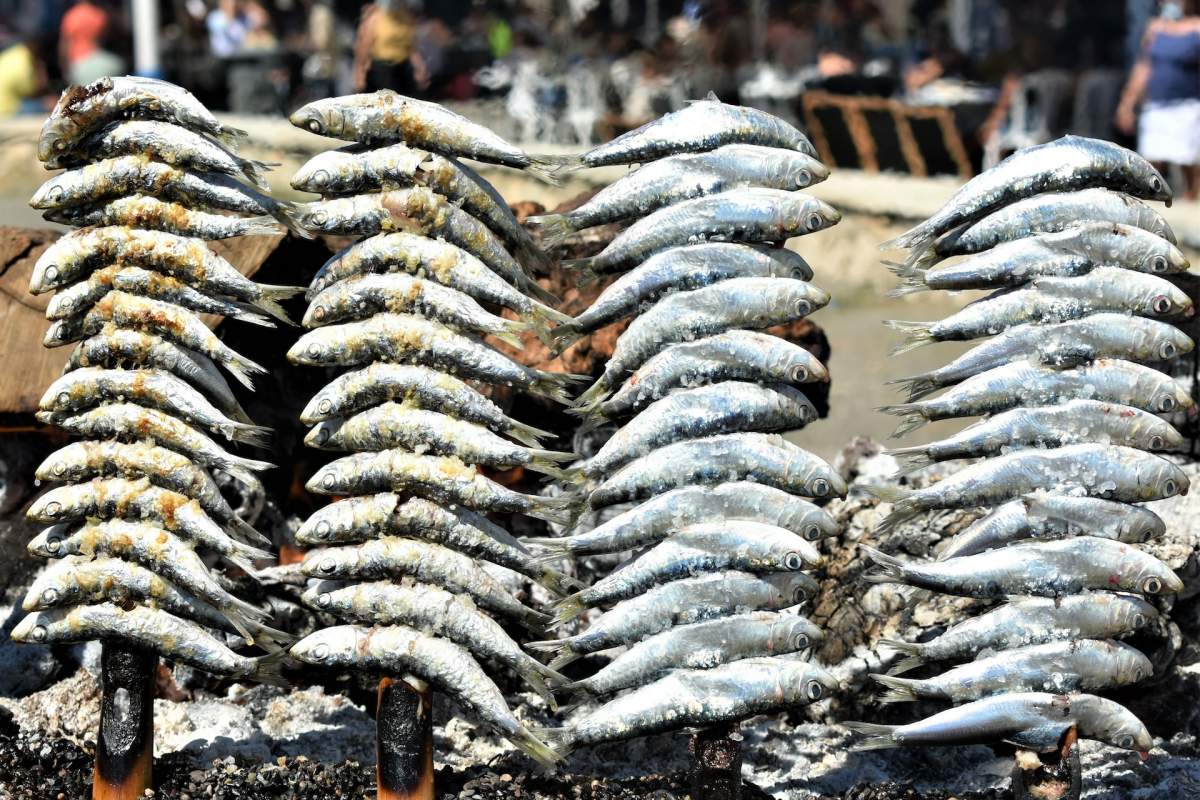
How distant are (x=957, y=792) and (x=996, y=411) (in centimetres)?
162

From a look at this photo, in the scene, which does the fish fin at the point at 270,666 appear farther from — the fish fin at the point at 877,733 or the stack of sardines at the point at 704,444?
the fish fin at the point at 877,733

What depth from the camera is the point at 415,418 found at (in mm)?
5531

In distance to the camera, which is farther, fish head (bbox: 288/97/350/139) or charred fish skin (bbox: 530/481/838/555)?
fish head (bbox: 288/97/350/139)

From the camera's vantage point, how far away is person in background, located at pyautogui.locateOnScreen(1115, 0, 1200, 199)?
40.7 ft

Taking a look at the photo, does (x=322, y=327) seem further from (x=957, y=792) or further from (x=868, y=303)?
(x=868, y=303)

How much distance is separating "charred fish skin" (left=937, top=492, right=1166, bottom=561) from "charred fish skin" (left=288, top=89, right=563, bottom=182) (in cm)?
204

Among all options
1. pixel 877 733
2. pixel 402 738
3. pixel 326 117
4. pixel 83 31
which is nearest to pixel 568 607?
pixel 402 738

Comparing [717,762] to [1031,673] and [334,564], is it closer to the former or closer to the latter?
[1031,673]

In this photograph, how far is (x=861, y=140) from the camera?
15.0 m

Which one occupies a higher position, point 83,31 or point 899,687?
point 83,31

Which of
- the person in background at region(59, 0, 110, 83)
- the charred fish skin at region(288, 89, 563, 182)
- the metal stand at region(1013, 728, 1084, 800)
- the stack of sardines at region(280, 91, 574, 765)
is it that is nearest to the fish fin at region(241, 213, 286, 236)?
the stack of sardines at region(280, 91, 574, 765)

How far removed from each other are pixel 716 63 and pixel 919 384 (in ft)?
35.7

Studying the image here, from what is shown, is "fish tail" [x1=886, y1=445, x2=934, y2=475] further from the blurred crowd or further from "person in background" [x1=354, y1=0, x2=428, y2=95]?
the blurred crowd

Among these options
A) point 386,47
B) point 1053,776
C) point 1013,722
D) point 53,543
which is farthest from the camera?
point 386,47
